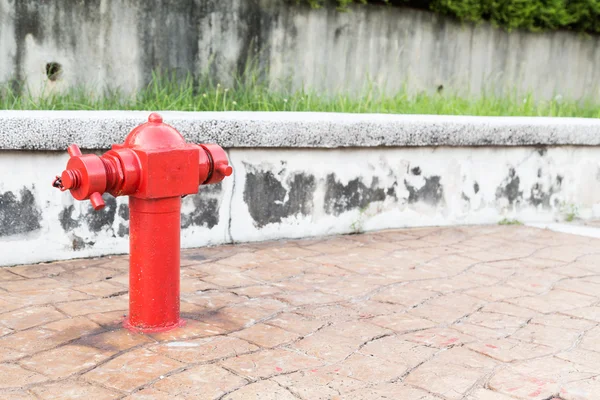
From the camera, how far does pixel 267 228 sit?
4.13 meters

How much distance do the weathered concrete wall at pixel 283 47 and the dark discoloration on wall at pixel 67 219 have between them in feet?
4.63

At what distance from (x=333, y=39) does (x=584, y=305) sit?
3.40m

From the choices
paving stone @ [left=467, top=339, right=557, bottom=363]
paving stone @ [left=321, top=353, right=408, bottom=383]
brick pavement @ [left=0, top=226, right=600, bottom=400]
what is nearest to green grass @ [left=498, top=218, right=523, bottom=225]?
brick pavement @ [left=0, top=226, right=600, bottom=400]

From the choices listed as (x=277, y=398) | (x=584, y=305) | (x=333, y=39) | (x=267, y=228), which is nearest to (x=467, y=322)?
(x=584, y=305)

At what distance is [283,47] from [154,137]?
3335 millimetres

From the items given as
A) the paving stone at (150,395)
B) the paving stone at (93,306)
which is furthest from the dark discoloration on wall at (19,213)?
the paving stone at (150,395)

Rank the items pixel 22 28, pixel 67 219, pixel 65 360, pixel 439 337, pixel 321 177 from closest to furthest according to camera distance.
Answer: pixel 65 360, pixel 439 337, pixel 67 219, pixel 321 177, pixel 22 28

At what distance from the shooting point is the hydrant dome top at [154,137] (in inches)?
100

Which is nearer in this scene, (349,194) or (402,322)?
(402,322)

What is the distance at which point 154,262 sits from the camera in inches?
105

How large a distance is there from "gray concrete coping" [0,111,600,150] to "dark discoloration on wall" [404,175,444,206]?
0.24m

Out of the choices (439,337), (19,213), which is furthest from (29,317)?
(439,337)

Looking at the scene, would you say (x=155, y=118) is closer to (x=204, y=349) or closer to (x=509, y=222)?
(x=204, y=349)

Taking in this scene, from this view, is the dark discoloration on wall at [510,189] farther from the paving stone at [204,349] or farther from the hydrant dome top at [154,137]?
the hydrant dome top at [154,137]
